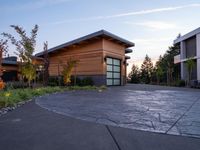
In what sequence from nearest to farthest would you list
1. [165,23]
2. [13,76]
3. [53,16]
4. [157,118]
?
[157,118] < [53,16] < [165,23] < [13,76]

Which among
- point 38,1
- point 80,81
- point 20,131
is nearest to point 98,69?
point 80,81

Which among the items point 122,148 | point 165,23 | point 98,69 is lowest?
point 122,148

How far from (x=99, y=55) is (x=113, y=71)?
2581mm

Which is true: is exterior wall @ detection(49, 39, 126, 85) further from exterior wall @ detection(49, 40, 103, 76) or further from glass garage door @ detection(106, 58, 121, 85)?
glass garage door @ detection(106, 58, 121, 85)

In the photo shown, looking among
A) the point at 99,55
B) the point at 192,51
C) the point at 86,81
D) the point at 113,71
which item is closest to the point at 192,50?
the point at 192,51

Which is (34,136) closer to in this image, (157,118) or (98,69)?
(157,118)

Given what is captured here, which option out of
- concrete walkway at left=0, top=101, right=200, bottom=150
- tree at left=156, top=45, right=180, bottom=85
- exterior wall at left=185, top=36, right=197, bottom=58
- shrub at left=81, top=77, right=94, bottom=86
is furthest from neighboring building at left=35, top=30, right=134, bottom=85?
tree at left=156, top=45, right=180, bottom=85

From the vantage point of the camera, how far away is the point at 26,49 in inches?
552

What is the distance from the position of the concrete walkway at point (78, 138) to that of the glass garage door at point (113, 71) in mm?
15208

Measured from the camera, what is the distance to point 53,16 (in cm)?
1711

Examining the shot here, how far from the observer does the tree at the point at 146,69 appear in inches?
1656

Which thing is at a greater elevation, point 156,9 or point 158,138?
point 156,9

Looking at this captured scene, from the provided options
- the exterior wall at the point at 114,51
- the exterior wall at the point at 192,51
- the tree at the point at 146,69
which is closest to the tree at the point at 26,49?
the exterior wall at the point at 114,51

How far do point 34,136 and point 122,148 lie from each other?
1590 millimetres
